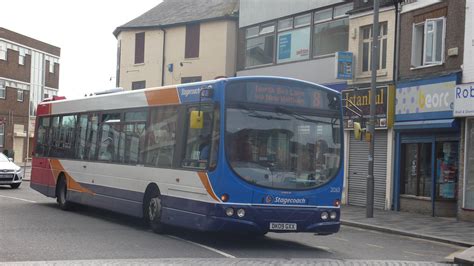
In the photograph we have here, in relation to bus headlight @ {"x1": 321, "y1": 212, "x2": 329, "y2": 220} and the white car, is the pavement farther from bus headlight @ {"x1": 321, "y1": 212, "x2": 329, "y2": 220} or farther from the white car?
the white car

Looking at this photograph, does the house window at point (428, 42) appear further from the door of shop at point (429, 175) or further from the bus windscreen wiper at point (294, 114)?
the bus windscreen wiper at point (294, 114)

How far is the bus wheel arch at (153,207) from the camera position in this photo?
1219 cm

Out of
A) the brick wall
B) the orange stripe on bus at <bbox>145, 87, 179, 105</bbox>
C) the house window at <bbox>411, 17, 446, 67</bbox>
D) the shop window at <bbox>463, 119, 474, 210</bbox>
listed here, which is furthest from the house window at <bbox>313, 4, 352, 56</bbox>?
the brick wall

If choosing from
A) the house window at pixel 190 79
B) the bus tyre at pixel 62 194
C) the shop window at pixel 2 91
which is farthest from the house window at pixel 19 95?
the bus tyre at pixel 62 194

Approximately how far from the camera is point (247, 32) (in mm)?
28281

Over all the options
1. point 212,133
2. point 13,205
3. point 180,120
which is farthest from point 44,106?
point 212,133

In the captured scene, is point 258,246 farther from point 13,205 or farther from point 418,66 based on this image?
point 418,66

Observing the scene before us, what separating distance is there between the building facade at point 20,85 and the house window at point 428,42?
39986 millimetres

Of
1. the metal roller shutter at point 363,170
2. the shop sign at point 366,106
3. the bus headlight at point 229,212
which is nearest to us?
the bus headlight at point 229,212

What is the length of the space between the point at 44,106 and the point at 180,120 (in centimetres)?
803

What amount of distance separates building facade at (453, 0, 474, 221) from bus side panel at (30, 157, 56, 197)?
1118 centimetres

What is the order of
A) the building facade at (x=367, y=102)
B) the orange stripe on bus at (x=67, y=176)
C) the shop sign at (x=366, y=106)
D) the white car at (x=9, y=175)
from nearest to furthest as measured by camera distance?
1. the orange stripe on bus at (x=67, y=176)
2. the shop sign at (x=366, y=106)
3. the building facade at (x=367, y=102)
4. the white car at (x=9, y=175)

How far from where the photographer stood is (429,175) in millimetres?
19281

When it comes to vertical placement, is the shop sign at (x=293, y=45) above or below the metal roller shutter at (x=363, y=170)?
above
